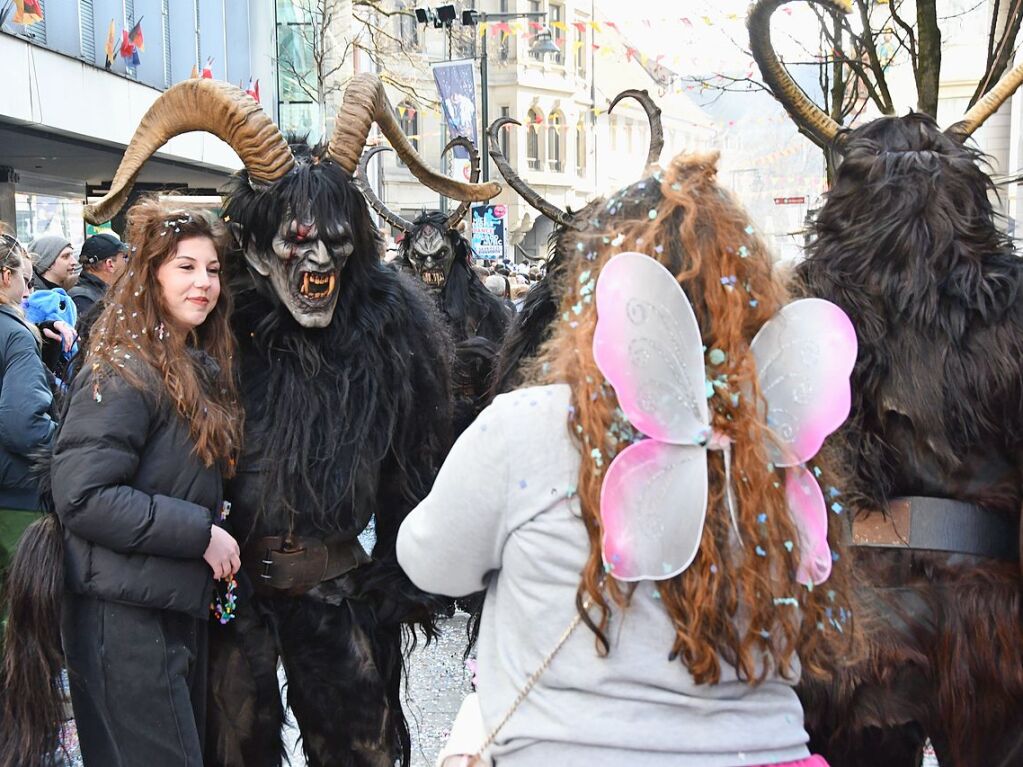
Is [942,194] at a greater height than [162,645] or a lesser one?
greater

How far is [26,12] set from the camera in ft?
39.0

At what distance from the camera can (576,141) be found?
5550 centimetres

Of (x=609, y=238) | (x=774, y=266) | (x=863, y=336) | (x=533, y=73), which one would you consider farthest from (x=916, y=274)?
(x=533, y=73)

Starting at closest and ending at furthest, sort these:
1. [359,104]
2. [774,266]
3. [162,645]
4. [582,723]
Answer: [582,723]
[774,266]
[162,645]
[359,104]

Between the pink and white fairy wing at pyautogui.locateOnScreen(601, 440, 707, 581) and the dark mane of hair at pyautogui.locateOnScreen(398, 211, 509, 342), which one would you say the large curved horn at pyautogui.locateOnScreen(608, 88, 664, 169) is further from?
the pink and white fairy wing at pyautogui.locateOnScreen(601, 440, 707, 581)

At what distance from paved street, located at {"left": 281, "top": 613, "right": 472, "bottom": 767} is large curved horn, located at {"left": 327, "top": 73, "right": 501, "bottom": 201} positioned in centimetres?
216

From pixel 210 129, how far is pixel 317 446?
1181 millimetres

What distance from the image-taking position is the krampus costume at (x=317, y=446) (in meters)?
3.54

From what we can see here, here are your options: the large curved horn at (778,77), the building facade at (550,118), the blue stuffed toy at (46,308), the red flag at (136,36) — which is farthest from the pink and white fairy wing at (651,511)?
the building facade at (550,118)

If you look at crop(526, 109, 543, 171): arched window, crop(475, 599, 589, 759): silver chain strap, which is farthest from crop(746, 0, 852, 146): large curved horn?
crop(526, 109, 543, 171): arched window

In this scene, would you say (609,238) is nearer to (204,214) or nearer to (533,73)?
(204,214)

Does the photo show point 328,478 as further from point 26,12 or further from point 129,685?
point 26,12

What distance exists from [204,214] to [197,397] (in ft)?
2.06

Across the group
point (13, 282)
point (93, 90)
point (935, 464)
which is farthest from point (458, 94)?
point (935, 464)
